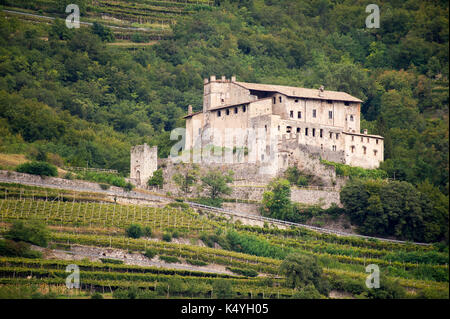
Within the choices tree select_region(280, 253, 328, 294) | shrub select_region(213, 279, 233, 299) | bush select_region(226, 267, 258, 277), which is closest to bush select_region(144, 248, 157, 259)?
bush select_region(226, 267, 258, 277)

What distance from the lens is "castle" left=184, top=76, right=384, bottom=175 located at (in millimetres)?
67562

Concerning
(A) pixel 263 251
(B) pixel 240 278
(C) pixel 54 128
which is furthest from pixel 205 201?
(C) pixel 54 128

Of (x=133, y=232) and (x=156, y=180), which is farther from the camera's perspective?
(x=156, y=180)

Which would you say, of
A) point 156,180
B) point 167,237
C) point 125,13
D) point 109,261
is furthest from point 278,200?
point 125,13

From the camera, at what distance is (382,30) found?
107 meters

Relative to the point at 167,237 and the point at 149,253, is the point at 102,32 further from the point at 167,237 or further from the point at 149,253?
the point at 149,253

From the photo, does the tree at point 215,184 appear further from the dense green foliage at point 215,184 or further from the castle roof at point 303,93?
the castle roof at point 303,93

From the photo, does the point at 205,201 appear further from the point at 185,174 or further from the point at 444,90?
the point at 444,90

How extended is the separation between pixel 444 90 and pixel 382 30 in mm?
72190

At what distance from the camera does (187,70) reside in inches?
4284

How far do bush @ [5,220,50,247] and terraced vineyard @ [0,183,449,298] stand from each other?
650 millimetres

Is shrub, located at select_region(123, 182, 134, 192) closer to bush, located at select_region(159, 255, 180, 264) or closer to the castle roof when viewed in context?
bush, located at select_region(159, 255, 180, 264)

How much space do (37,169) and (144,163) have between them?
8911 mm

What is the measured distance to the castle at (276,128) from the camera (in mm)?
67562
